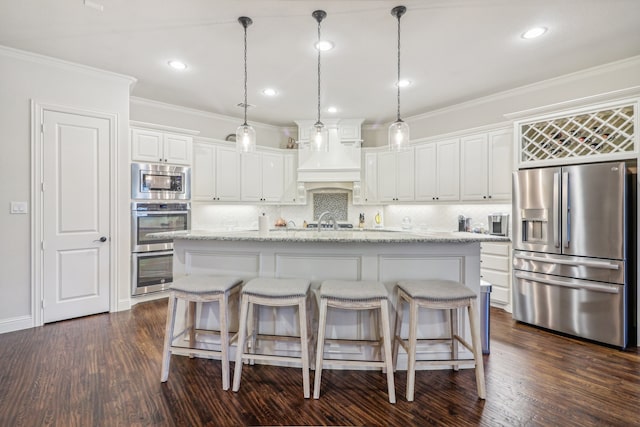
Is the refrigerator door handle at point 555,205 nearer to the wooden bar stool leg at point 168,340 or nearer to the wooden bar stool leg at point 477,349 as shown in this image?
the wooden bar stool leg at point 477,349

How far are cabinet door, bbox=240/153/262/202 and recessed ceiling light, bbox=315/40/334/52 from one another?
267cm

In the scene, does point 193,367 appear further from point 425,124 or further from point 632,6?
point 425,124

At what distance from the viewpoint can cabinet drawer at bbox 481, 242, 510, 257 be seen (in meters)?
3.89

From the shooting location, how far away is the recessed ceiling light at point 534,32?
2773 millimetres

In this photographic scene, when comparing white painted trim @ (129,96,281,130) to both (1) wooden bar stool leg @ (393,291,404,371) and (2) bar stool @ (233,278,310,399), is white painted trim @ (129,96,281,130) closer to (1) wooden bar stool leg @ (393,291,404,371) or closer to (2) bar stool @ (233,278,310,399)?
(2) bar stool @ (233,278,310,399)

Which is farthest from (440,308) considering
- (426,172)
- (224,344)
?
(426,172)

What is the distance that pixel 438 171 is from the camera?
4.89 meters

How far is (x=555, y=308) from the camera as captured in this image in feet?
10.5

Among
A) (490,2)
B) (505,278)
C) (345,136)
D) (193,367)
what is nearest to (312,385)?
(193,367)

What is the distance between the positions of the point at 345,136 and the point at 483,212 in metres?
2.56

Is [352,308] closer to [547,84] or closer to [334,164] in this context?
[334,164]

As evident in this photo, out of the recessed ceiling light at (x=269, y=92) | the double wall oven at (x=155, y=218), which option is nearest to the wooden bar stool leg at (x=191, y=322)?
the double wall oven at (x=155, y=218)

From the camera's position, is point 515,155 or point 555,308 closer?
point 555,308

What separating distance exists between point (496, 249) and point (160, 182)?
449 centimetres
